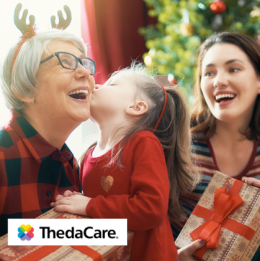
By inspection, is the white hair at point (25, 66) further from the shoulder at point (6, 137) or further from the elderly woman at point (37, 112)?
the shoulder at point (6, 137)

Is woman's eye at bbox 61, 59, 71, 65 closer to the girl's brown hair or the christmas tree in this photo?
the girl's brown hair

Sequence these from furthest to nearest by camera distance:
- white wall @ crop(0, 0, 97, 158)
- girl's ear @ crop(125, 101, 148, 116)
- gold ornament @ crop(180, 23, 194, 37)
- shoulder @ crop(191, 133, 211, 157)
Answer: gold ornament @ crop(180, 23, 194, 37) → white wall @ crop(0, 0, 97, 158) → shoulder @ crop(191, 133, 211, 157) → girl's ear @ crop(125, 101, 148, 116)

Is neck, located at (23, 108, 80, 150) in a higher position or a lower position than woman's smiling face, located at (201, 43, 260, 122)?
lower

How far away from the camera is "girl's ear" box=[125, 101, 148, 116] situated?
1.16m

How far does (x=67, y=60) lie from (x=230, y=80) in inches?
33.1

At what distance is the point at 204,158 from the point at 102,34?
1.74 meters

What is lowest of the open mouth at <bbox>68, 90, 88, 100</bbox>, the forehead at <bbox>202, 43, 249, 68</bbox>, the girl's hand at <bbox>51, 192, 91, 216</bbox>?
the girl's hand at <bbox>51, 192, 91, 216</bbox>

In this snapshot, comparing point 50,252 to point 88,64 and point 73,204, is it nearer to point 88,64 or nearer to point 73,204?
point 73,204

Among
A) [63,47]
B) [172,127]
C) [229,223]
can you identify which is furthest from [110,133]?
[229,223]

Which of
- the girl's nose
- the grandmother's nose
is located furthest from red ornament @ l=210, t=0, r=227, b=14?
the grandmother's nose

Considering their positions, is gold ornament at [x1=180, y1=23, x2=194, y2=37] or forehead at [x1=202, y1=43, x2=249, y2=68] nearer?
forehead at [x1=202, y1=43, x2=249, y2=68]

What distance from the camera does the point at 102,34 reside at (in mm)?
2713

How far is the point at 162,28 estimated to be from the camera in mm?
2742

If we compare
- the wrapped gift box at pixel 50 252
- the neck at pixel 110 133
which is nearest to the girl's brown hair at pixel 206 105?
the neck at pixel 110 133
